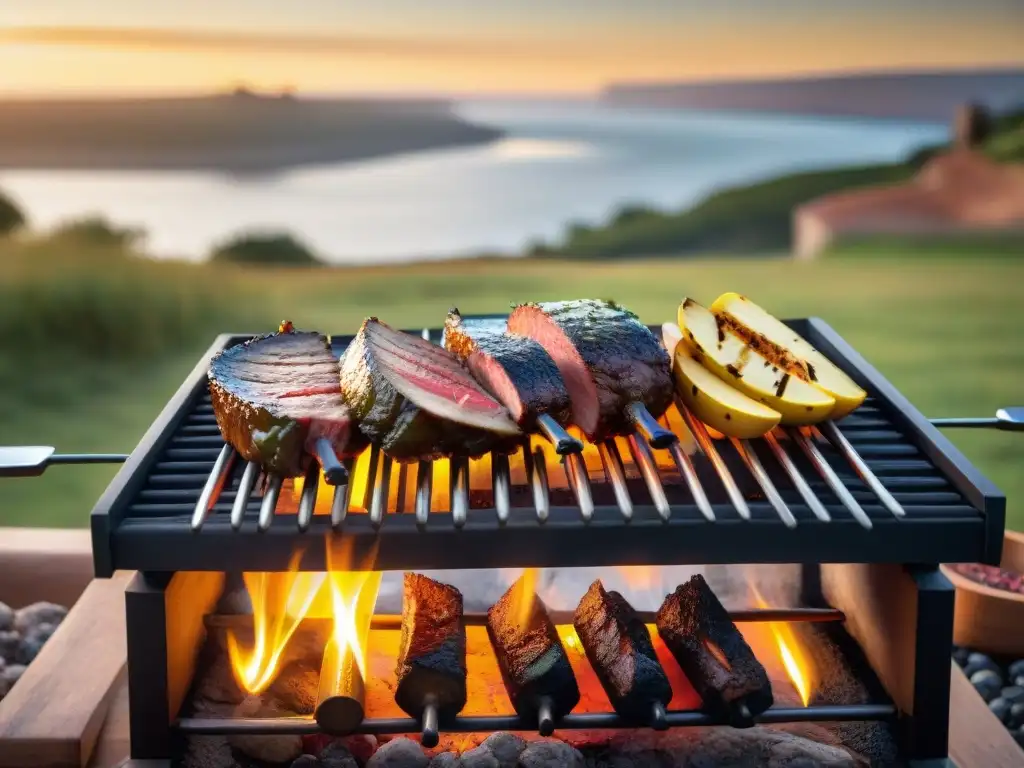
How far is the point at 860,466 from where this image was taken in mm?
2463

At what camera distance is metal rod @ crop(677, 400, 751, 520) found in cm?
226

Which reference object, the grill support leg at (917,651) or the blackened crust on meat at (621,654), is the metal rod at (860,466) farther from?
the blackened crust on meat at (621,654)

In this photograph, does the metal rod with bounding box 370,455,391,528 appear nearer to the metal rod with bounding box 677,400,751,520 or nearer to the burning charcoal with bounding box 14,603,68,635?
the metal rod with bounding box 677,400,751,520

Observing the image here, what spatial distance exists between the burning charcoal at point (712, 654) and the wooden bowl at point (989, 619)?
3.87 ft

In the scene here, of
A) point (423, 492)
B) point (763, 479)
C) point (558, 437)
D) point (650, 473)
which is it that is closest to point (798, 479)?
point (763, 479)

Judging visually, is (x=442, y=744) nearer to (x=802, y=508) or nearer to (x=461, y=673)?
(x=461, y=673)

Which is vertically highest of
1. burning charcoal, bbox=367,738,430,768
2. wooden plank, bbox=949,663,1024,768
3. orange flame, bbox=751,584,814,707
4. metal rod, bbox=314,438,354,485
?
metal rod, bbox=314,438,354,485

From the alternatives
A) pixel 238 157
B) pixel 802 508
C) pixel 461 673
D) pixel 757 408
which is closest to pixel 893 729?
pixel 802 508

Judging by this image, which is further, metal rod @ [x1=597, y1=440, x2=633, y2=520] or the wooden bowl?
the wooden bowl

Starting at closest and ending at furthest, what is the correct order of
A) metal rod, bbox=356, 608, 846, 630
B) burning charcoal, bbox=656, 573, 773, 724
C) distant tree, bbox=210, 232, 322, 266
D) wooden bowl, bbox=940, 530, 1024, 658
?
1. burning charcoal, bbox=656, 573, 773, 724
2. metal rod, bbox=356, 608, 846, 630
3. wooden bowl, bbox=940, 530, 1024, 658
4. distant tree, bbox=210, 232, 322, 266

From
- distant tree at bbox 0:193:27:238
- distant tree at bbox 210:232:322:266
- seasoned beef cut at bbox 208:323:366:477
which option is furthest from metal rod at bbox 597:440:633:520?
distant tree at bbox 0:193:27:238

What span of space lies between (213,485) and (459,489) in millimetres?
565

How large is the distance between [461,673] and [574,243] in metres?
5.98

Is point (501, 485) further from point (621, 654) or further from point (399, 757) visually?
point (399, 757)
